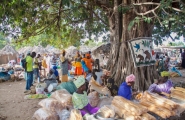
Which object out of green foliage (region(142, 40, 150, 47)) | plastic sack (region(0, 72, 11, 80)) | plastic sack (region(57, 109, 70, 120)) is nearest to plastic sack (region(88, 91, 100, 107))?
plastic sack (region(57, 109, 70, 120))

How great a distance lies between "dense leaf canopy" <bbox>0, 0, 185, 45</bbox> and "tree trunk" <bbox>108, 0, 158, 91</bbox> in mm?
423

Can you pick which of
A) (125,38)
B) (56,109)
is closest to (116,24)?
(125,38)

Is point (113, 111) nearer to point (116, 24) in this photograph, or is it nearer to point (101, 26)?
point (116, 24)

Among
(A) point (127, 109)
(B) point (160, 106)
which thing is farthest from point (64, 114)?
(B) point (160, 106)

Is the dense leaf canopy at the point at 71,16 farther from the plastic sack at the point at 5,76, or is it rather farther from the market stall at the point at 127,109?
the plastic sack at the point at 5,76

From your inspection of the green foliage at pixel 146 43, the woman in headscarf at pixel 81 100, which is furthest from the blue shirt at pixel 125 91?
the green foliage at pixel 146 43

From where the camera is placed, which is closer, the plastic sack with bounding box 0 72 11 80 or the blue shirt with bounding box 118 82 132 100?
the blue shirt with bounding box 118 82 132 100

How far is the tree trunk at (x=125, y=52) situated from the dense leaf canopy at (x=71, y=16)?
1.39 ft

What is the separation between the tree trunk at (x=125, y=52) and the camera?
6.69 m

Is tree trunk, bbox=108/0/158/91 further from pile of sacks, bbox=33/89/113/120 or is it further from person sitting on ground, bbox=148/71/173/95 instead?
pile of sacks, bbox=33/89/113/120

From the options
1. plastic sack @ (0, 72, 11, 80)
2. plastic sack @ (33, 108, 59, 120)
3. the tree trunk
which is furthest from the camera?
plastic sack @ (0, 72, 11, 80)

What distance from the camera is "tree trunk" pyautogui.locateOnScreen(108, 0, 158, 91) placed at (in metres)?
6.69

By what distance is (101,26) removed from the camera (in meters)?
13.2

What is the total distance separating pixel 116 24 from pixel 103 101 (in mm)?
3027
